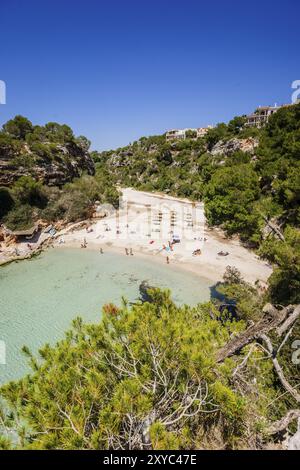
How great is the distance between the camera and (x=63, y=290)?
736 inches

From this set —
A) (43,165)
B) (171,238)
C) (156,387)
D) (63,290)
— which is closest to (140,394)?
(156,387)

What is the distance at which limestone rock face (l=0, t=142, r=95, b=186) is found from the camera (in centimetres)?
2898

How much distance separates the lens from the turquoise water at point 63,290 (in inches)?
535

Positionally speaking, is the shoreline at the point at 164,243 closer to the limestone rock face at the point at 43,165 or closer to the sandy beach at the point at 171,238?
the sandy beach at the point at 171,238

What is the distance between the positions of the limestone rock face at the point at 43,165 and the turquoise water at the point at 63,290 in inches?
460

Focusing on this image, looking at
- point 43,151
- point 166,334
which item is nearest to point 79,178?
point 43,151

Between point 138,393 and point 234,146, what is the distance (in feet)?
159

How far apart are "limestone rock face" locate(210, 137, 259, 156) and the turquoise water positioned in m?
29.4

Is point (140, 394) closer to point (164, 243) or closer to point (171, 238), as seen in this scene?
point (164, 243)

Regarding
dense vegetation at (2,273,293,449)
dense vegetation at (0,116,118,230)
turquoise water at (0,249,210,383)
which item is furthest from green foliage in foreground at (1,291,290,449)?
dense vegetation at (0,116,118,230)

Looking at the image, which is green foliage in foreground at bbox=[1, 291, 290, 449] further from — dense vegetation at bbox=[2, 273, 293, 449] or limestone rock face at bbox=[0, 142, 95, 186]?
limestone rock face at bbox=[0, 142, 95, 186]
